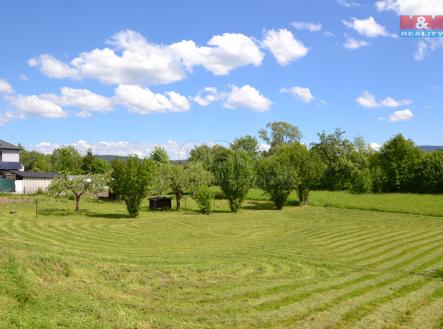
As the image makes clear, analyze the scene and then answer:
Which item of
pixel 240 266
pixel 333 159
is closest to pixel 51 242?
pixel 240 266

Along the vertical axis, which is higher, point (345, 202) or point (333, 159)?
point (333, 159)

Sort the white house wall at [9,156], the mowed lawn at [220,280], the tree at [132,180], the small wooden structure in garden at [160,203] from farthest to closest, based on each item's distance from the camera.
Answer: the white house wall at [9,156] → the small wooden structure in garden at [160,203] → the tree at [132,180] → the mowed lawn at [220,280]

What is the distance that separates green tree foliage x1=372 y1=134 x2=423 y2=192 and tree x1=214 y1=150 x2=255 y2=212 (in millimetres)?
35908

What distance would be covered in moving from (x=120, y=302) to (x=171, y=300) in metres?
1.68

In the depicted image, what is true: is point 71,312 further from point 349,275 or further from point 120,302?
point 349,275

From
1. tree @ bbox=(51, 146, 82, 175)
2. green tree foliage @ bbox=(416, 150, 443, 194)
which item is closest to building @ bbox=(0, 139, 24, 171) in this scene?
tree @ bbox=(51, 146, 82, 175)

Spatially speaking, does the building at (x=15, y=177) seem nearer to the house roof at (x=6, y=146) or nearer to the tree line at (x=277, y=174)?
the house roof at (x=6, y=146)

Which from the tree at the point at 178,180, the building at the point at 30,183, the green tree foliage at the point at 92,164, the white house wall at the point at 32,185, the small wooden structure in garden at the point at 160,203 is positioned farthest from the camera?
the green tree foliage at the point at 92,164

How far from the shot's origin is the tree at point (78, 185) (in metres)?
41.8

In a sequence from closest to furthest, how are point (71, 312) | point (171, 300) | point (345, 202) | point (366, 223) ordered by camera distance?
point (71, 312) < point (171, 300) < point (366, 223) < point (345, 202)

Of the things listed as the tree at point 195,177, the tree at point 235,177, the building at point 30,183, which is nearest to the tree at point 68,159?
the building at point 30,183

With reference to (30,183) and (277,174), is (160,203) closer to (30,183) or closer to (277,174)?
(277,174)

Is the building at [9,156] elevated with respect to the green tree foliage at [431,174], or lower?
elevated

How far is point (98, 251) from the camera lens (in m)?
20.5
